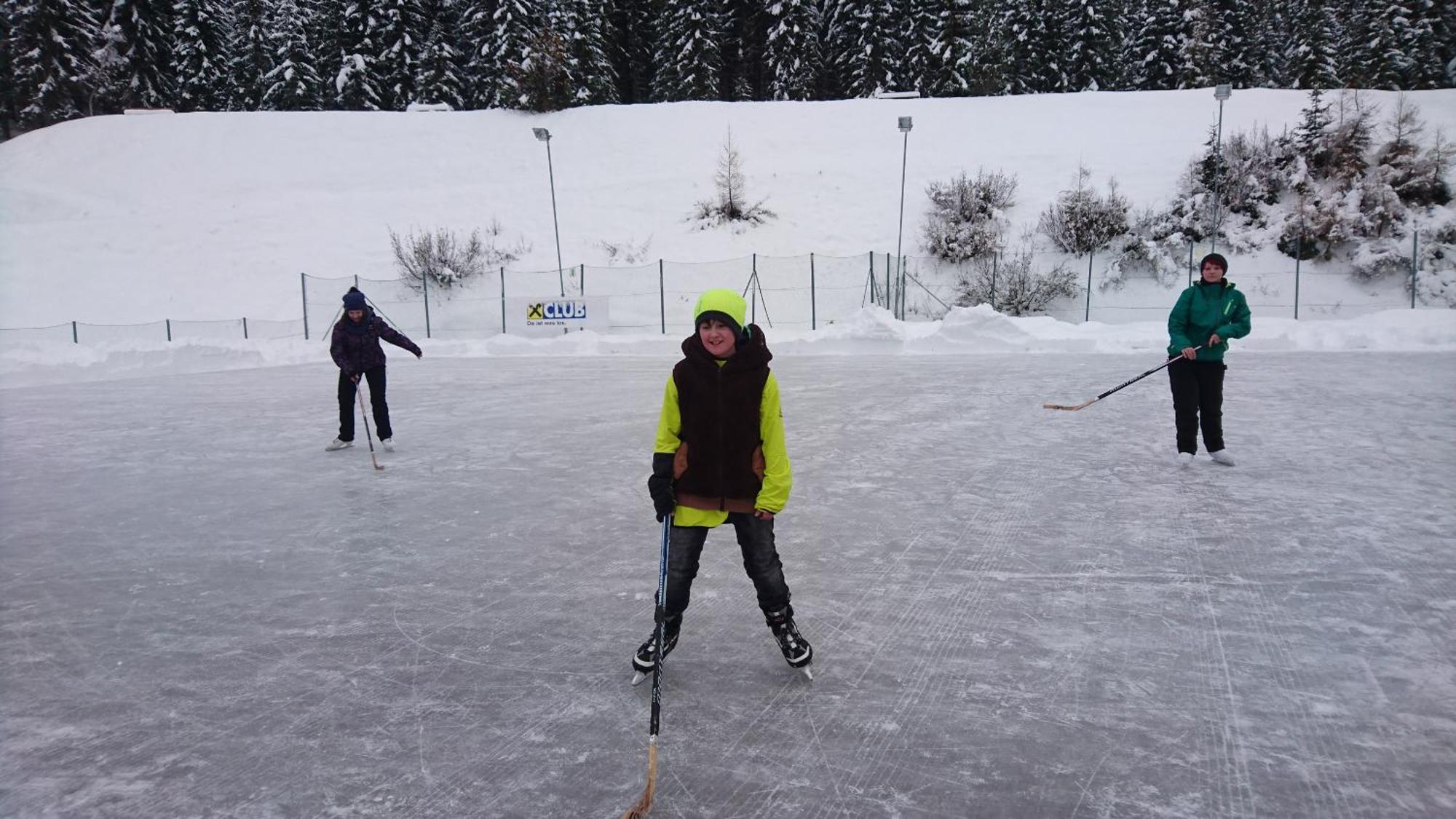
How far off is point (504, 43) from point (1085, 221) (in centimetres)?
2920

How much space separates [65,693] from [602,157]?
31.6 meters

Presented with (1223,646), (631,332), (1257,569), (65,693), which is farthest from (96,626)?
(631,332)

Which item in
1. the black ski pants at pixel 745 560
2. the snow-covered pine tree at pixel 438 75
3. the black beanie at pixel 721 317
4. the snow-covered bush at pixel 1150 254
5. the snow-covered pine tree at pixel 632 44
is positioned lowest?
the black ski pants at pixel 745 560

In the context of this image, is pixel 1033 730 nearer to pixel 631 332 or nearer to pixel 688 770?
pixel 688 770

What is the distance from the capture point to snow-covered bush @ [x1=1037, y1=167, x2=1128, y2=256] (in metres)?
24.5

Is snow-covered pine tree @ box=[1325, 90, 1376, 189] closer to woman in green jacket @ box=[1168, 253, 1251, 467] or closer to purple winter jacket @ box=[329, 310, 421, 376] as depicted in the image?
woman in green jacket @ box=[1168, 253, 1251, 467]

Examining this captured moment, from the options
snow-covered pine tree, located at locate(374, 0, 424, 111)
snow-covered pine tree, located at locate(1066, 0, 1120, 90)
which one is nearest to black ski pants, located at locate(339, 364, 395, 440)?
snow-covered pine tree, located at locate(374, 0, 424, 111)

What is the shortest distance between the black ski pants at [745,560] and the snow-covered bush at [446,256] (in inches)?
920

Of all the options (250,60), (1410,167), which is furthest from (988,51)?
(250,60)

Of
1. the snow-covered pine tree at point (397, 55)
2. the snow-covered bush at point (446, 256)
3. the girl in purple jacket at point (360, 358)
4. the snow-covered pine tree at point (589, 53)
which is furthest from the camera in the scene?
the snow-covered pine tree at point (397, 55)

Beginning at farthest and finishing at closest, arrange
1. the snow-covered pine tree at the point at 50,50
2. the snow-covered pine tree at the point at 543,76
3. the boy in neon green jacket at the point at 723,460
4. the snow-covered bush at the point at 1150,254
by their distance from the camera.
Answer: the snow-covered pine tree at the point at 50,50, the snow-covered pine tree at the point at 543,76, the snow-covered bush at the point at 1150,254, the boy in neon green jacket at the point at 723,460

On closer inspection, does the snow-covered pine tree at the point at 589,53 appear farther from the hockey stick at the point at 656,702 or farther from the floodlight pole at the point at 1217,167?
the hockey stick at the point at 656,702

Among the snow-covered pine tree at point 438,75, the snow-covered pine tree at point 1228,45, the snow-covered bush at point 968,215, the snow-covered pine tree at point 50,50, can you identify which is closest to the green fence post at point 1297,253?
the snow-covered bush at point 968,215

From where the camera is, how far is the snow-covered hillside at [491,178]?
1070 inches
